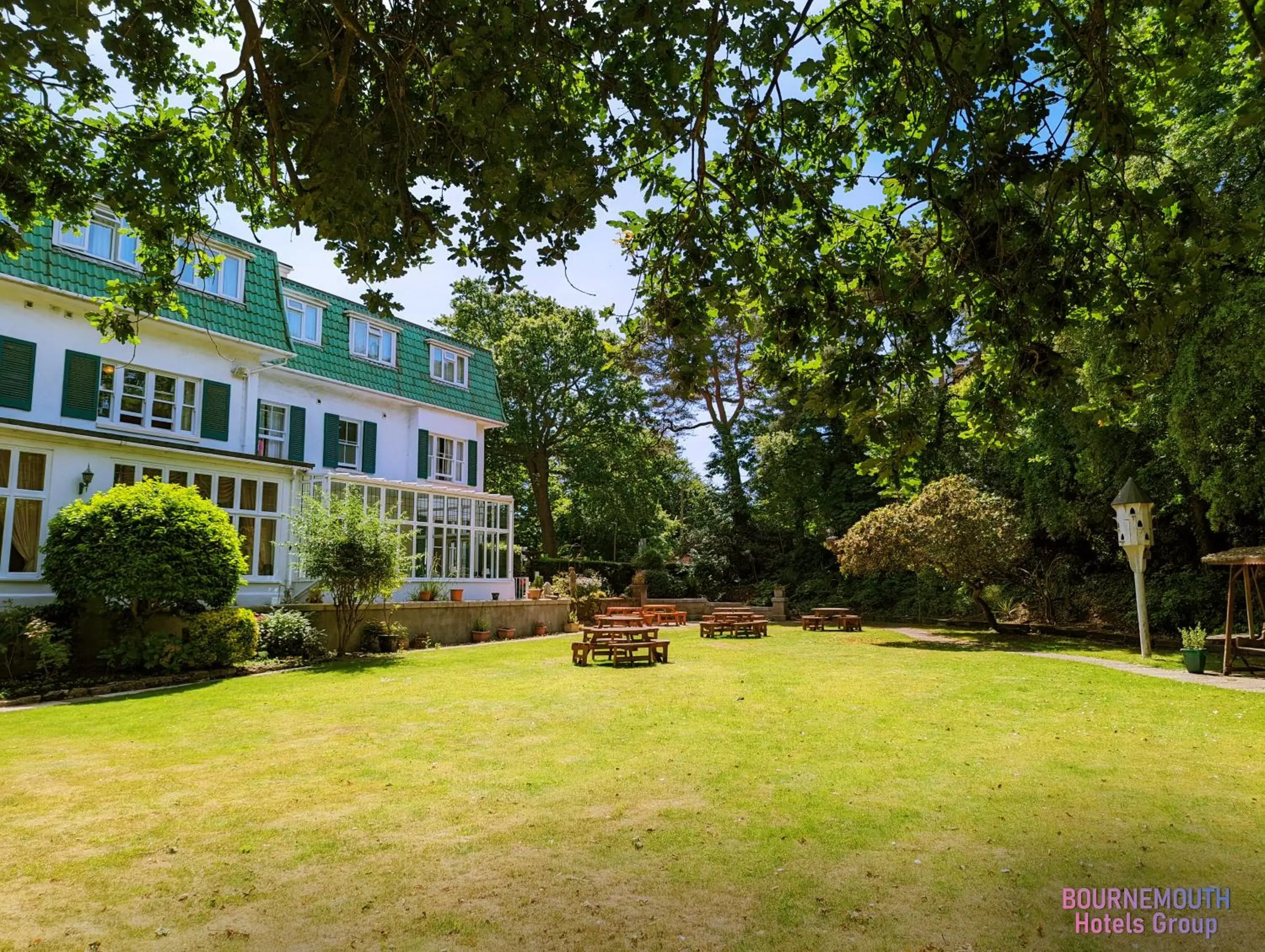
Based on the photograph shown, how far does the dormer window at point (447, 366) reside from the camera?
25188 millimetres

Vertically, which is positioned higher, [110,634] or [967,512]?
[967,512]

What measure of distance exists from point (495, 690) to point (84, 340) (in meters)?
12.7

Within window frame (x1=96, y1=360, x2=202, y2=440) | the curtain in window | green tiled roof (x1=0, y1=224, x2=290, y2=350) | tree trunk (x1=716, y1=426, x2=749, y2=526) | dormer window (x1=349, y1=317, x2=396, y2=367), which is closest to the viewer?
the curtain in window

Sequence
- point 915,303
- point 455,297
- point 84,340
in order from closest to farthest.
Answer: point 915,303 < point 84,340 < point 455,297

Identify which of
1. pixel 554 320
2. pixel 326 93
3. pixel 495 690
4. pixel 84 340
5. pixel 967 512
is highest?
pixel 554 320

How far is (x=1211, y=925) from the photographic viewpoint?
12.3ft

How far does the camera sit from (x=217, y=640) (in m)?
13.0

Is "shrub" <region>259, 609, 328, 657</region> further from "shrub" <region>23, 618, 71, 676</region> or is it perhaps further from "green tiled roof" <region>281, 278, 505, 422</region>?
"green tiled roof" <region>281, 278, 505, 422</region>

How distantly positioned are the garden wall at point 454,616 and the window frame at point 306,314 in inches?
323

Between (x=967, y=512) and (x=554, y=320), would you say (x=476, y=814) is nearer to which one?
(x=967, y=512)

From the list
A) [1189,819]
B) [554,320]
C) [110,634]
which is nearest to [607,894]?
[1189,819]

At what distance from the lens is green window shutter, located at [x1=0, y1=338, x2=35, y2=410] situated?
1471 cm

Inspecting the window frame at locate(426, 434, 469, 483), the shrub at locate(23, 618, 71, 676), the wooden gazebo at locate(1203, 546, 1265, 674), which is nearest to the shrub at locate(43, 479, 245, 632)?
the shrub at locate(23, 618, 71, 676)

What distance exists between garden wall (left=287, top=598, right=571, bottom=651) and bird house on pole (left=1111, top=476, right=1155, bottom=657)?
14837 mm
